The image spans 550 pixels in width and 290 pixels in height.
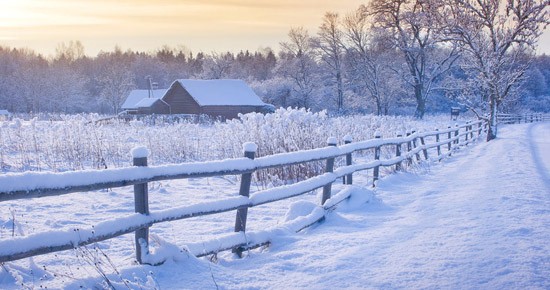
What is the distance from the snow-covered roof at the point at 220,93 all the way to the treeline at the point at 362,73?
10.8m

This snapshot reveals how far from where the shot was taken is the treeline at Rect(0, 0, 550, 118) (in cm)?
2536

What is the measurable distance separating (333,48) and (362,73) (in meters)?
6.39

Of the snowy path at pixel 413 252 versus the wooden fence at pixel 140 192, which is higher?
the wooden fence at pixel 140 192

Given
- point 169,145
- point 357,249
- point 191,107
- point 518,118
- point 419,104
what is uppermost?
point 191,107

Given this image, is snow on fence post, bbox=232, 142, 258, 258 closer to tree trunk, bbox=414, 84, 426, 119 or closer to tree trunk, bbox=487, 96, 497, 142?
tree trunk, bbox=487, 96, 497, 142

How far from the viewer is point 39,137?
14.0 meters

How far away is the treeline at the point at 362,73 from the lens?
2536 cm

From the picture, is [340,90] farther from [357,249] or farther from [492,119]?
[357,249]

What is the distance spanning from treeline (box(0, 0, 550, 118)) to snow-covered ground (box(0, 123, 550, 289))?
17552mm

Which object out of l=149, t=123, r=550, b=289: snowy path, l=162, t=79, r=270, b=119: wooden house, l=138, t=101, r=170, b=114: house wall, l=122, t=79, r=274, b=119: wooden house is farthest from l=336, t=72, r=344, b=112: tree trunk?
l=149, t=123, r=550, b=289: snowy path

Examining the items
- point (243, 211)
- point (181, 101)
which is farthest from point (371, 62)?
point (243, 211)

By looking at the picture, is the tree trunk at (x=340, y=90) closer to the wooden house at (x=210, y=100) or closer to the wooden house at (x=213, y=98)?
the wooden house at (x=210, y=100)

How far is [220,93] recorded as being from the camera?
45.7 meters

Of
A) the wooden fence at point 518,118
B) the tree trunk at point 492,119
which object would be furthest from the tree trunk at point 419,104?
the tree trunk at point 492,119
